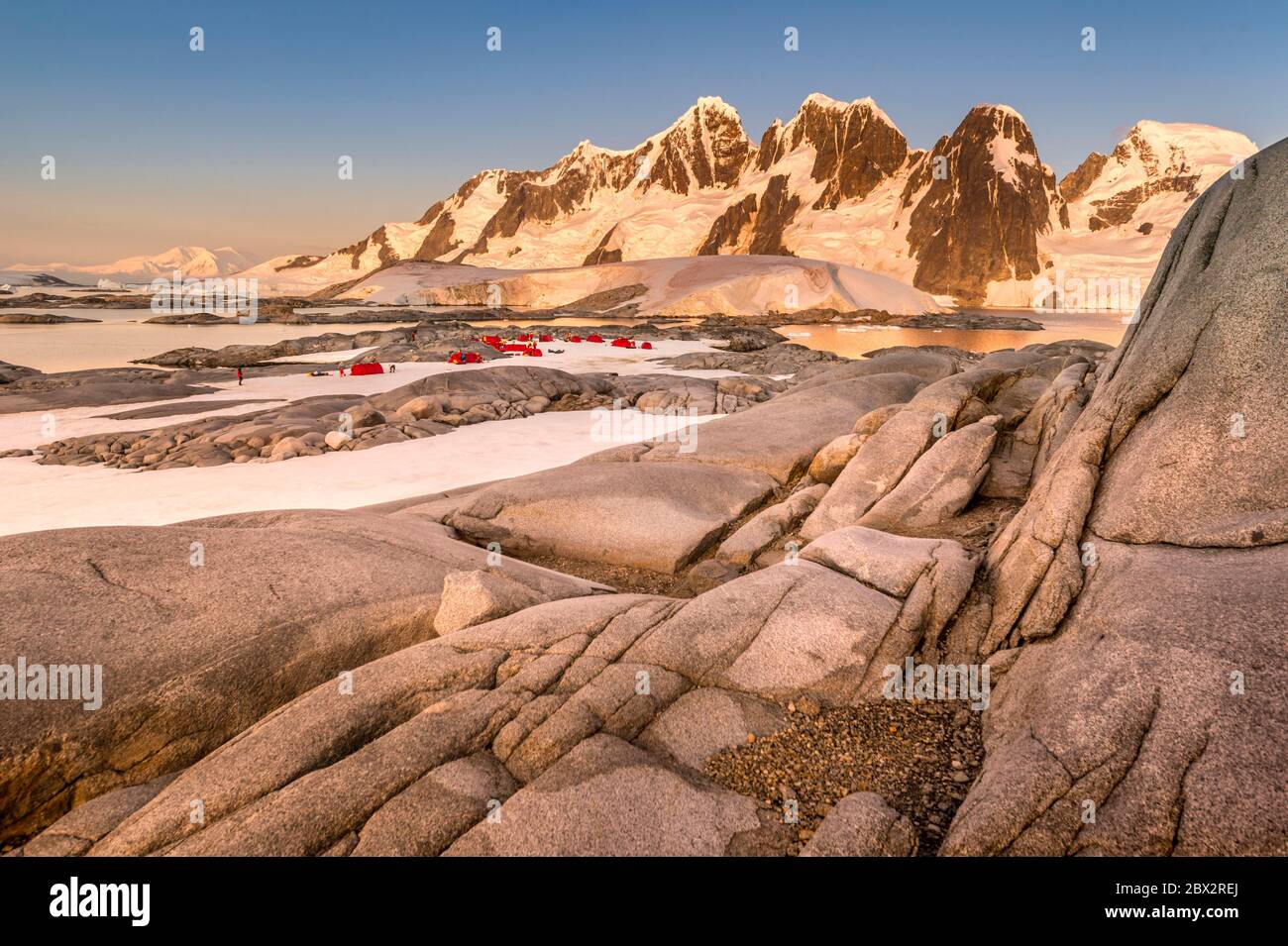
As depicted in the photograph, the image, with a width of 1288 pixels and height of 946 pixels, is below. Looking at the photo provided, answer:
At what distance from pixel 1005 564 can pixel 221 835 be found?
20.7ft

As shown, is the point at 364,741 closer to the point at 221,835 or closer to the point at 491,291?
the point at 221,835

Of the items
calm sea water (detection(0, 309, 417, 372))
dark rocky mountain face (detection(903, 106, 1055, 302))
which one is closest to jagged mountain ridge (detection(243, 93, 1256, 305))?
dark rocky mountain face (detection(903, 106, 1055, 302))

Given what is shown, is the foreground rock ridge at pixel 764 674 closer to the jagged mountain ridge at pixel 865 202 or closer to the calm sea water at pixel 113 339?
the calm sea water at pixel 113 339

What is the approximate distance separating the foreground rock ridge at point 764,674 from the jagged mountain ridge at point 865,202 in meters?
A: 119

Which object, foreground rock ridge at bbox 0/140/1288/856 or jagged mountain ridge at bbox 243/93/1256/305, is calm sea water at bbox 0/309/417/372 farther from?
jagged mountain ridge at bbox 243/93/1256/305

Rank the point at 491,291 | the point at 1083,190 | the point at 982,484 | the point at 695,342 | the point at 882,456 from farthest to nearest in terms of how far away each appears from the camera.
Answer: the point at 1083,190 < the point at 491,291 < the point at 695,342 < the point at 882,456 < the point at 982,484

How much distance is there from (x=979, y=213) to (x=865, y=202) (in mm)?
21043

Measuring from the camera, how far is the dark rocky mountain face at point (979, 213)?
11400 cm

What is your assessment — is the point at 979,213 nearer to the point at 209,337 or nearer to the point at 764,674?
the point at 209,337

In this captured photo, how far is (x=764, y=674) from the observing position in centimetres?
512

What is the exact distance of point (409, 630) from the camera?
6395mm

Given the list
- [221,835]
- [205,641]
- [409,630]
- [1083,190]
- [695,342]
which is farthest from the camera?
[1083,190]

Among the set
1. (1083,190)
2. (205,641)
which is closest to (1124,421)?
(205,641)

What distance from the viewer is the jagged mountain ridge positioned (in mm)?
115375
